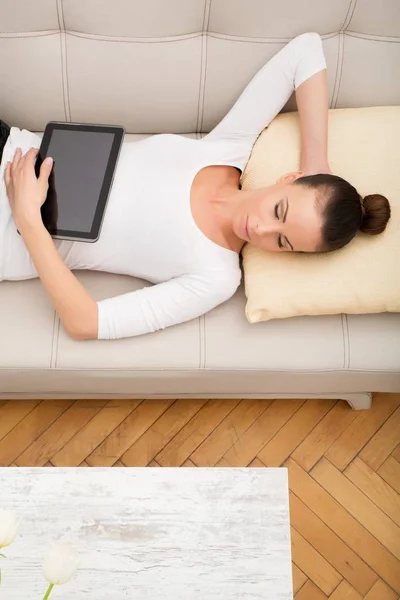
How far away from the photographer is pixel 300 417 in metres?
1.77

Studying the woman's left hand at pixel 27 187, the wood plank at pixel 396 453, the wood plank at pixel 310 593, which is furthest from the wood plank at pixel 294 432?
the woman's left hand at pixel 27 187

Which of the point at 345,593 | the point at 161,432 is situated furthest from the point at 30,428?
the point at 345,593

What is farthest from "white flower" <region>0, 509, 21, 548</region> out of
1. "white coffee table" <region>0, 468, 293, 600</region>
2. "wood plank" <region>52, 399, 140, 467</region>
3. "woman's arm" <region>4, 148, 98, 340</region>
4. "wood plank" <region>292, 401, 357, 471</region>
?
"wood plank" <region>292, 401, 357, 471</region>

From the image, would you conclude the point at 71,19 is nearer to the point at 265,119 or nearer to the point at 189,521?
the point at 265,119

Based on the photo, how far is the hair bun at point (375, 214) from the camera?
4.22ft

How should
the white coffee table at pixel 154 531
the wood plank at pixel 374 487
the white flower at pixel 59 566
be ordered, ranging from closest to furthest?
the white flower at pixel 59 566
the white coffee table at pixel 154 531
the wood plank at pixel 374 487

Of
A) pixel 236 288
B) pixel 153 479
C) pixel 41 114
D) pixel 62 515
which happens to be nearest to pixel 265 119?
pixel 236 288

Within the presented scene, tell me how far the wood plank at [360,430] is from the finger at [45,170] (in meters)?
1.12

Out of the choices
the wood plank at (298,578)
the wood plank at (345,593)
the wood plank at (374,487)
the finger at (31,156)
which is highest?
the finger at (31,156)

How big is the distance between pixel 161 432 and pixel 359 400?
593 mm

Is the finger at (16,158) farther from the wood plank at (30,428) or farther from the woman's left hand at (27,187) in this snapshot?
the wood plank at (30,428)

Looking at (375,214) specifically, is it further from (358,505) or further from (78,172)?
(358,505)

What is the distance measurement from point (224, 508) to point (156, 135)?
0.88m

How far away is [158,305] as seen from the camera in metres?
1.31
